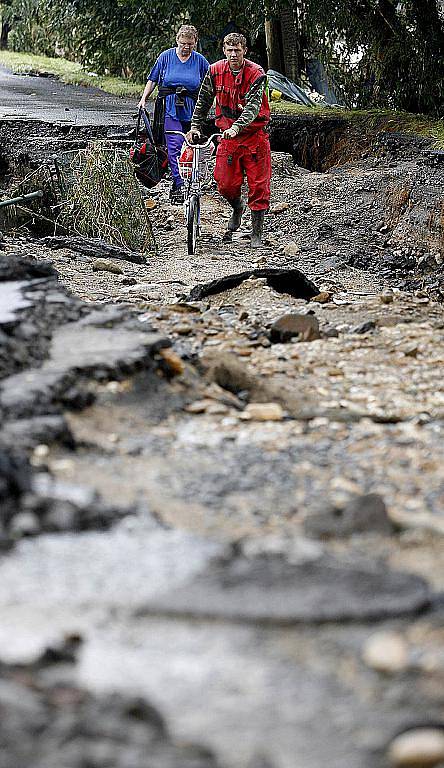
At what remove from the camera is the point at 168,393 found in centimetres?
403

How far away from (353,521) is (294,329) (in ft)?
9.48

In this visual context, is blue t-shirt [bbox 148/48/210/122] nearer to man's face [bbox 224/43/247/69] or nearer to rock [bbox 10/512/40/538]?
man's face [bbox 224/43/247/69]

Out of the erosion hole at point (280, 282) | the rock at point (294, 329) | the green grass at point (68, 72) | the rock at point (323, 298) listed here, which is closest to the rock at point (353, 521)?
the rock at point (294, 329)

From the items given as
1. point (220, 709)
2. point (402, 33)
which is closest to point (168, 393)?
point (220, 709)

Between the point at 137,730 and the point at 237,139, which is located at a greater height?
the point at 237,139

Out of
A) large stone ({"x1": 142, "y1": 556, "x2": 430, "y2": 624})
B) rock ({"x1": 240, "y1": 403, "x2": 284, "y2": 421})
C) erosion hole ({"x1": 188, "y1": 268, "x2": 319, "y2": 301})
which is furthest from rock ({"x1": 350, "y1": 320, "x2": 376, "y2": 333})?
large stone ({"x1": 142, "y1": 556, "x2": 430, "y2": 624})

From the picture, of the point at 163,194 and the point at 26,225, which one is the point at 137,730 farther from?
the point at 163,194

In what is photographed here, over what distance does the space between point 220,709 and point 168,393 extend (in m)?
2.11

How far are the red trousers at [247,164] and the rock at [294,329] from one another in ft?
12.7

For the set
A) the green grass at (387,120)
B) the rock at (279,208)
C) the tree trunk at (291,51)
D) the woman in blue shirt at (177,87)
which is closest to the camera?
the woman in blue shirt at (177,87)

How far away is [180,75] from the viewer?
1017 cm

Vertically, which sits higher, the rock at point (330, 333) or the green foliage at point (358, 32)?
the green foliage at point (358, 32)

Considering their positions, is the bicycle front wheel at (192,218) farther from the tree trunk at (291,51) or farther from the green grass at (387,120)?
the tree trunk at (291,51)

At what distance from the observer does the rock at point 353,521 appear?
2.77 meters
